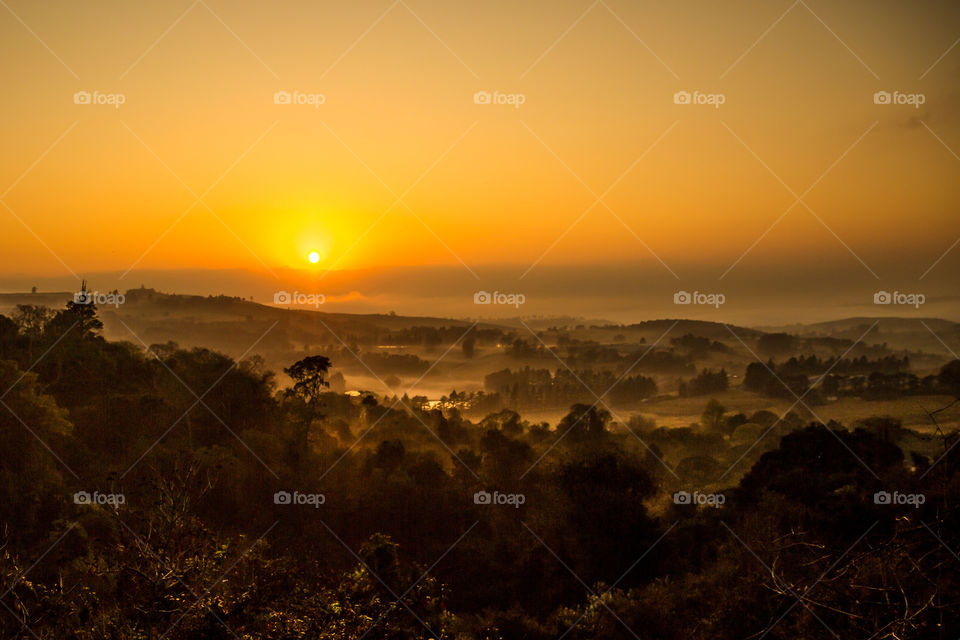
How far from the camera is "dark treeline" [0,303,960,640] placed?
30.7ft

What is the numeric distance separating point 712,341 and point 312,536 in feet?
209

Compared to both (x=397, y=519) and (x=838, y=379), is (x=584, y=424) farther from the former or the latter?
(x=838, y=379)

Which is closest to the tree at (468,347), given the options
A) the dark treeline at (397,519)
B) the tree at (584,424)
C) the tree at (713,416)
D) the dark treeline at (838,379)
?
the tree at (584,424)

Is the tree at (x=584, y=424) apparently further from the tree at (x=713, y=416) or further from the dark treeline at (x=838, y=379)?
the dark treeline at (x=838, y=379)

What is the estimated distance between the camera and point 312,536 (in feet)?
88.4

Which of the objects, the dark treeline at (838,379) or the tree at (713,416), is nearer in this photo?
the tree at (713,416)

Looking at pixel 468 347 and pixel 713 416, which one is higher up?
pixel 468 347

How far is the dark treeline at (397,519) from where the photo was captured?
30.7 feet

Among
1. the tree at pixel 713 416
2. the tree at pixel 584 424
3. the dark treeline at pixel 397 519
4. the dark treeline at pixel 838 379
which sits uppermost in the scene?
the dark treeline at pixel 838 379

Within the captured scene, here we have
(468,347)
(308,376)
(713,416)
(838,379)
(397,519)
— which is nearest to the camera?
(397,519)

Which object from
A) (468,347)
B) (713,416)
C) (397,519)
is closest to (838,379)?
(713,416)

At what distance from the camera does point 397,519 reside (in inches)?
1160

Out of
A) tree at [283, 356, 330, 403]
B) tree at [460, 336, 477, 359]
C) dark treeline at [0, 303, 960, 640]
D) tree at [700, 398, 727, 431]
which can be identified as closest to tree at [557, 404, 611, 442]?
dark treeline at [0, 303, 960, 640]

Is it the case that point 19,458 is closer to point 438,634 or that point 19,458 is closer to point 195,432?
point 195,432
